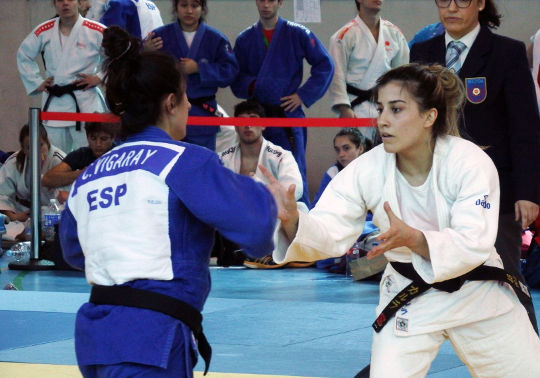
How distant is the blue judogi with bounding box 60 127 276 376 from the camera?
2.17 meters

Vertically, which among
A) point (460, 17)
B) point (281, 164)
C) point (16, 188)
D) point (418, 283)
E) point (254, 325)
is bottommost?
point (16, 188)

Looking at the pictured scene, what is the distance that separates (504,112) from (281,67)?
4.04 meters

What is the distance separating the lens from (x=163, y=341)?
7.20 feet

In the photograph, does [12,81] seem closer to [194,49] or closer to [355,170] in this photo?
[194,49]

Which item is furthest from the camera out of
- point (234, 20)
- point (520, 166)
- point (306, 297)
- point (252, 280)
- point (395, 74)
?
point (234, 20)

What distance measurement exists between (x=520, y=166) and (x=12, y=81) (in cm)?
971

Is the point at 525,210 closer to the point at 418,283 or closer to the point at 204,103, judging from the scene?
the point at 418,283

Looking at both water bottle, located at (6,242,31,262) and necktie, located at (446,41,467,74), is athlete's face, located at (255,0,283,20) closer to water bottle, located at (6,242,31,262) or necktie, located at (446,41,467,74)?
water bottle, located at (6,242,31,262)

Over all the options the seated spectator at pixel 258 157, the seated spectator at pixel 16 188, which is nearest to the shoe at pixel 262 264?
the seated spectator at pixel 258 157

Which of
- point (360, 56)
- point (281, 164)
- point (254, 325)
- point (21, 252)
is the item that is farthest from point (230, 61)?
point (254, 325)

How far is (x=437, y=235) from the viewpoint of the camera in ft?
8.45

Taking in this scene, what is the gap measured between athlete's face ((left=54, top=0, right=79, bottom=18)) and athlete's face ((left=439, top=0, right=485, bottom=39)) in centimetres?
480

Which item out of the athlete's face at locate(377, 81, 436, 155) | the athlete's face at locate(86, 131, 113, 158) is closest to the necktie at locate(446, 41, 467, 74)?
the athlete's face at locate(377, 81, 436, 155)

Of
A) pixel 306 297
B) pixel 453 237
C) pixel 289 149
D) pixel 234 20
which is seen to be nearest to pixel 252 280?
pixel 306 297
